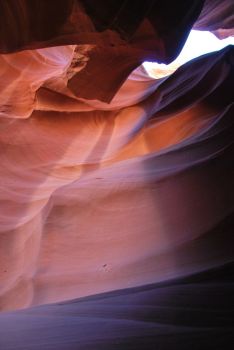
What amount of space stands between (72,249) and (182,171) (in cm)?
63

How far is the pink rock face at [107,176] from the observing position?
1.53 m

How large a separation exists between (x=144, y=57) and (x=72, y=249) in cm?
115

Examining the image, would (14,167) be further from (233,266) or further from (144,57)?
(233,266)

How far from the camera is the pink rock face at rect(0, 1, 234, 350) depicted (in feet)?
5.02

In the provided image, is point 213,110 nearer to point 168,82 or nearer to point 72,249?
point 168,82

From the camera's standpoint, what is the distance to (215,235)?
6.27 ft

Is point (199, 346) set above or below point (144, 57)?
below

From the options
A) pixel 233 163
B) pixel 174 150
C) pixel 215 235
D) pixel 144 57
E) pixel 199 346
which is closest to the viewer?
pixel 199 346

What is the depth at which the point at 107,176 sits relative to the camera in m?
2.39

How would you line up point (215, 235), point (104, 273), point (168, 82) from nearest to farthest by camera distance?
point (215, 235) → point (104, 273) → point (168, 82)

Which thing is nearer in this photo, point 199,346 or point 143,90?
point 199,346

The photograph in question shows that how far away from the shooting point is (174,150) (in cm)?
244

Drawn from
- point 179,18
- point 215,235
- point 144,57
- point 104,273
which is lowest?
point 104,273

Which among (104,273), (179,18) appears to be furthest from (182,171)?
(179,18)
